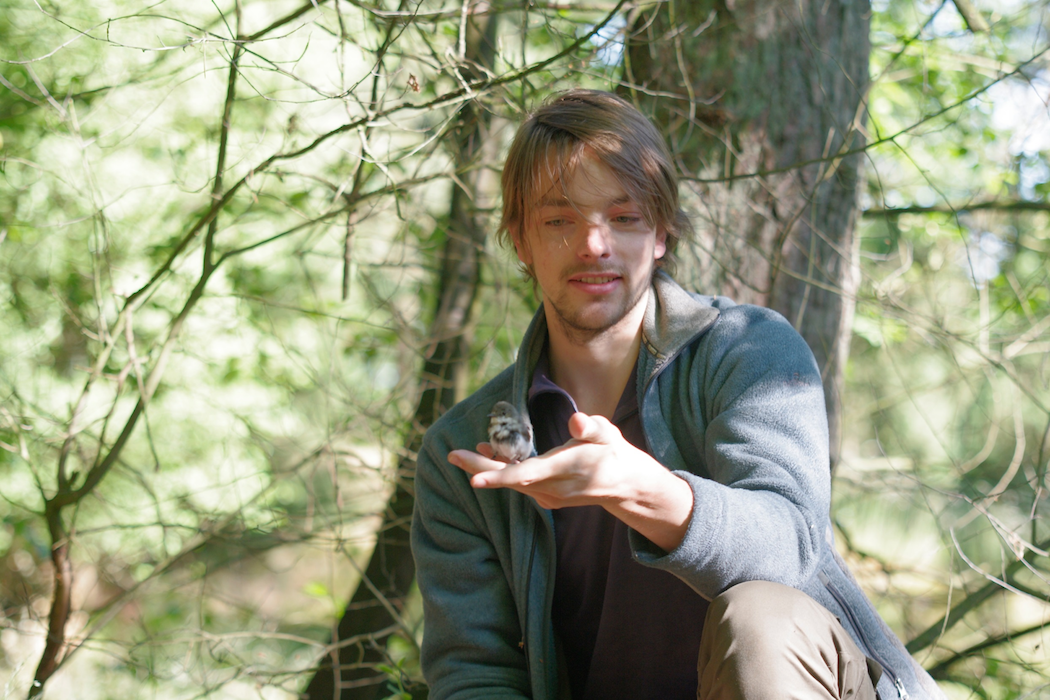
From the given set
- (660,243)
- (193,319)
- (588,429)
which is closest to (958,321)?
(660,243)

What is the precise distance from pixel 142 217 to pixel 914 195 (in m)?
5.12

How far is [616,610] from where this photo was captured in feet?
6.93

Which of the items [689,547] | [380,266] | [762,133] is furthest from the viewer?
[380,266]

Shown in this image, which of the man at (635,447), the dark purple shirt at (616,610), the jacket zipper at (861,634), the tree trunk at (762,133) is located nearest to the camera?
the man at (635,447)

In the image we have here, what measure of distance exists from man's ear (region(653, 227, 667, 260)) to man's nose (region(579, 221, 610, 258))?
0.96 ft

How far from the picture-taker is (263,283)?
A: 528 centimetres

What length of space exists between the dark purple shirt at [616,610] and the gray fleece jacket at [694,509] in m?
0.11

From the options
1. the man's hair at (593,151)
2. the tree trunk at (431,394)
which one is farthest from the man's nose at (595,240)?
the tree trunk at (431,394)

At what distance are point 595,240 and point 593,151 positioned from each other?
0.28m

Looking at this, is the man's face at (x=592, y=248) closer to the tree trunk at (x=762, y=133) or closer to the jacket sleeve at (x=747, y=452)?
the jacket sleeve at (x=747, y=452)

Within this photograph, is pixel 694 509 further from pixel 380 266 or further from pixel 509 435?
pixel 380 266

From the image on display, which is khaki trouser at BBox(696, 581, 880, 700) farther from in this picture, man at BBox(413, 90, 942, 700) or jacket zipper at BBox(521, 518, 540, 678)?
jacket zipper at BBox(521, 518, 540, 678)

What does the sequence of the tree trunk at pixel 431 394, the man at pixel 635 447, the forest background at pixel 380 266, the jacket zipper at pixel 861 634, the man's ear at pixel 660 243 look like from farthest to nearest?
the tree trunk at pixel 431 394, the forest background at pixel 380 266, the man's ear at pixel 660 243, the jacket zipper at pixel 861 634, the man at pixel 635 447

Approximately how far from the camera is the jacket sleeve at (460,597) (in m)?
2.17
